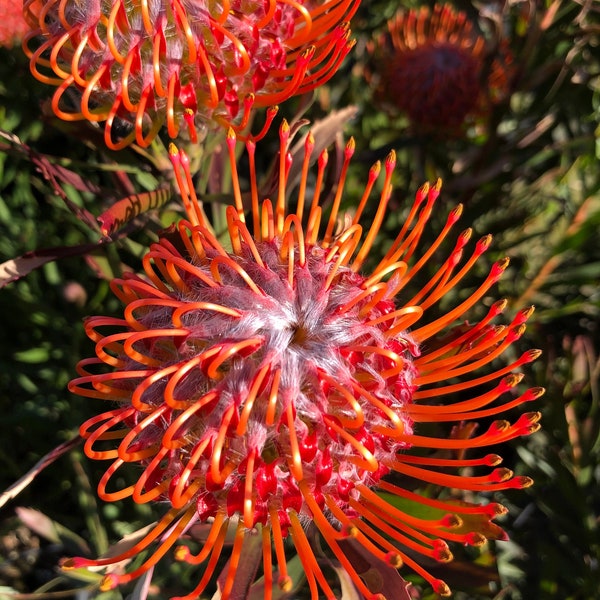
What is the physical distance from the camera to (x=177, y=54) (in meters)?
0.79

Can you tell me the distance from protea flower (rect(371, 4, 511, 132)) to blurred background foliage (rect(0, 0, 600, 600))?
0.04m

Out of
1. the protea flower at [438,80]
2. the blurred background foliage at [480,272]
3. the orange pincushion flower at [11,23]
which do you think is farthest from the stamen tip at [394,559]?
the protea flower at [438,80]

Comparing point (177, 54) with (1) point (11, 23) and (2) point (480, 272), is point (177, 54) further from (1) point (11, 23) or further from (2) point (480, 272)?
(2) point (480, 272)

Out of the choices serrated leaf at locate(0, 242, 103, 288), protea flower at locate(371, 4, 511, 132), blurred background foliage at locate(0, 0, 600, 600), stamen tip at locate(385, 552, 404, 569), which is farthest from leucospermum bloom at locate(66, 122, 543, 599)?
protea flower at locate(371, 4, 511, 132)

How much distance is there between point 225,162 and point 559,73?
68 cm

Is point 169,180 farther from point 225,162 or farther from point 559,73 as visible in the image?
point 559,73

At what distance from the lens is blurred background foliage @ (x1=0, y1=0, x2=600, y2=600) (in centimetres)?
118

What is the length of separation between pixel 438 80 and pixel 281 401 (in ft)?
3.56

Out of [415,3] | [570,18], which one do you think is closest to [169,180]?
[570,18]

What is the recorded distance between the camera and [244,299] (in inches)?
28.2

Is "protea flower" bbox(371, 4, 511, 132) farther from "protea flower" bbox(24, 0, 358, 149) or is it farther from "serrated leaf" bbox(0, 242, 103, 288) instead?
"serrated leaf" bbox(0, 242, 103, 288)

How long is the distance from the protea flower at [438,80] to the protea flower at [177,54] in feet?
2.30

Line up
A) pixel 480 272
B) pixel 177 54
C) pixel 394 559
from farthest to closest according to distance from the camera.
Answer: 1. pixel 480 272
2. pixel 177 54
3. pixel 394 559

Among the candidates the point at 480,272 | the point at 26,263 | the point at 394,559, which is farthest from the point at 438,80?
the point at 394,559
